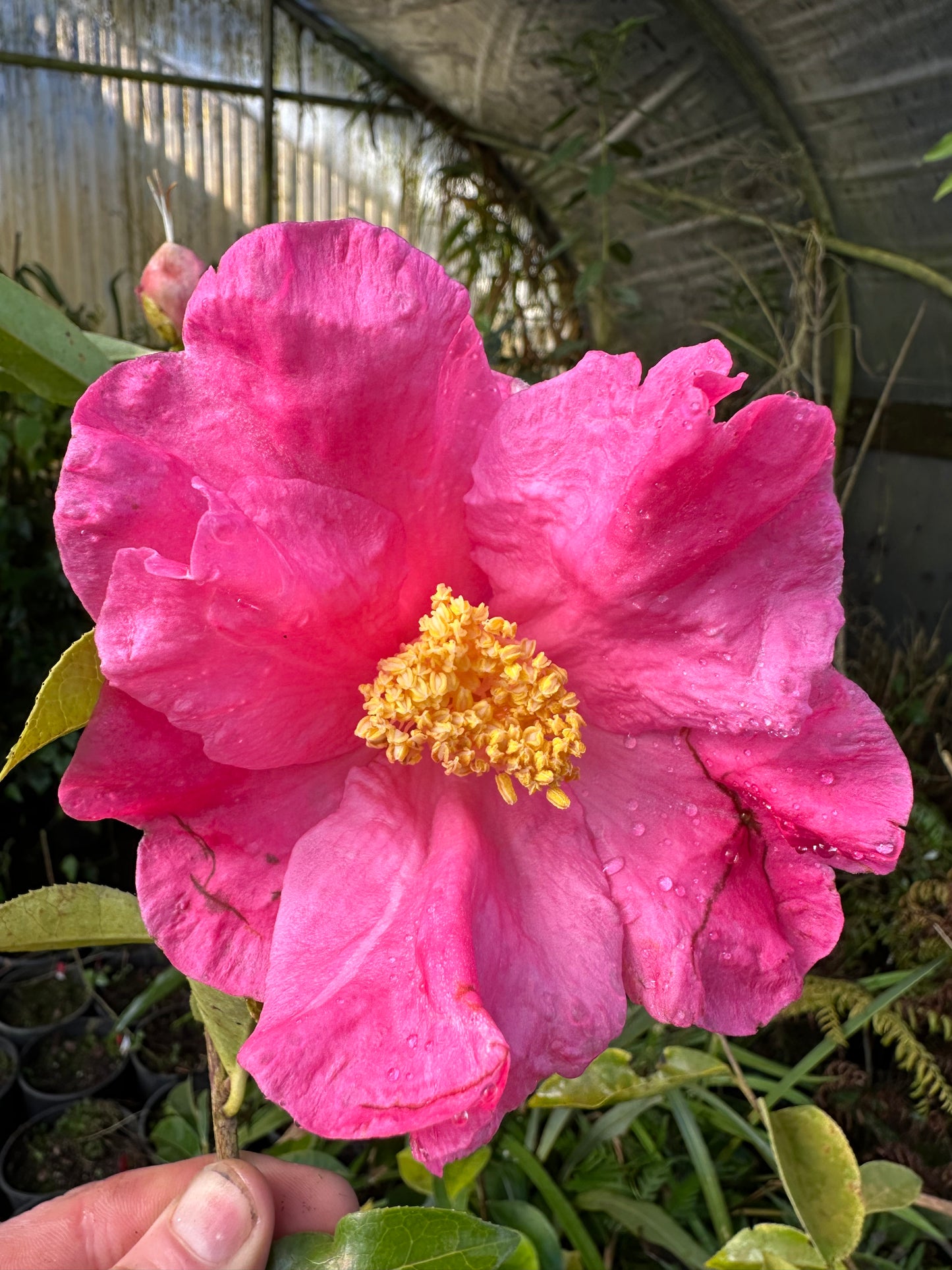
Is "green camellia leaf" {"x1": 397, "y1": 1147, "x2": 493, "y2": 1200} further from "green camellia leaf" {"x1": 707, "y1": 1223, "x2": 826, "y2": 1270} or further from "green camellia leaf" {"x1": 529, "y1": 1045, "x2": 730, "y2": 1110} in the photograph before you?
"green camellia leaf" {"x1": 707, "y1": 1223, "x2": 826, "y2": 1270}

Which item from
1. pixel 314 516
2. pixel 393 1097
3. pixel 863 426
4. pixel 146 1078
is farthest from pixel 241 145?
pixel 393 1097

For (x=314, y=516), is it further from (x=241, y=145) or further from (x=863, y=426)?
(x=241, y=145)

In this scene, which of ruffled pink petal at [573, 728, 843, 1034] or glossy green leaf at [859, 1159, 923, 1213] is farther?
glossy green leaf at [859, 1159, 923, 1213]

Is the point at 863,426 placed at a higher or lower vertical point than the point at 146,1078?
higher

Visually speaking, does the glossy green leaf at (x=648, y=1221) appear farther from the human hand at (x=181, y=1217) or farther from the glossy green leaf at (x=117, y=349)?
the glossy green leaf at (x=117, y=349)

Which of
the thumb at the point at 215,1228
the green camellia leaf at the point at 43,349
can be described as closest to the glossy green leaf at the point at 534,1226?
the thumb at the point at 215,1228

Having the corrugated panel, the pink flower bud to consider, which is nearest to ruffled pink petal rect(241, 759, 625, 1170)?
the pink flower bud
